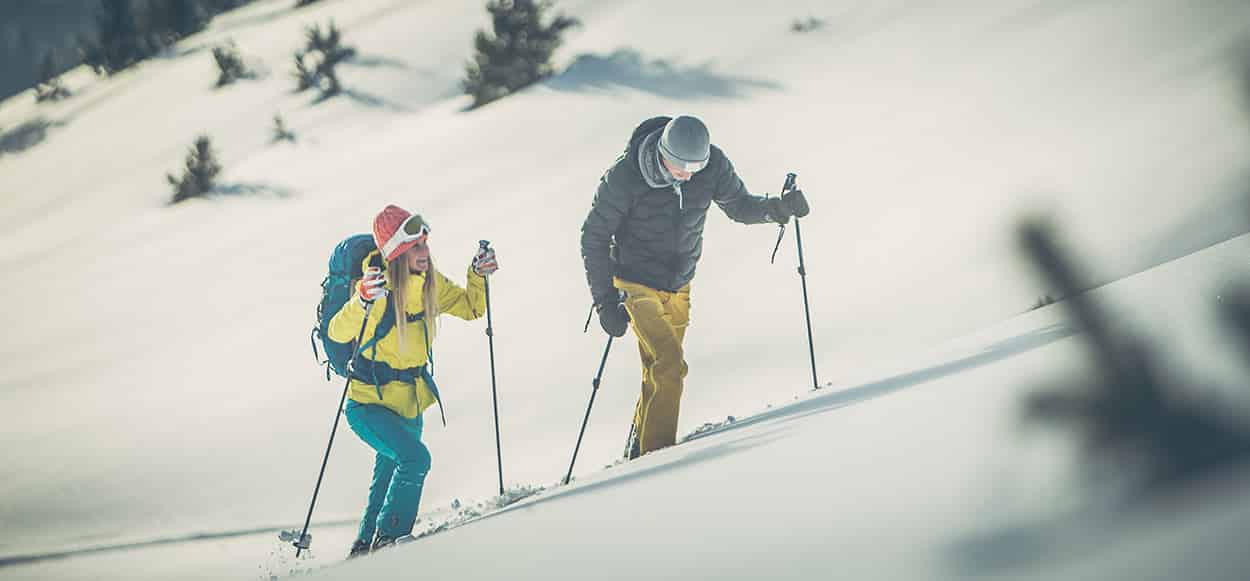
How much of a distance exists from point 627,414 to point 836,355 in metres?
1.35

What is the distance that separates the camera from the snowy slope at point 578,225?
5.26 meters

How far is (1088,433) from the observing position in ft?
4.06

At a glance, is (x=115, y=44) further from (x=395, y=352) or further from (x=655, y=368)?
(x=655, y=368)

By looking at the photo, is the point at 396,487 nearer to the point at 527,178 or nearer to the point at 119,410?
the point at 119,410

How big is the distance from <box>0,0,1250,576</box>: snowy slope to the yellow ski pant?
0.79m

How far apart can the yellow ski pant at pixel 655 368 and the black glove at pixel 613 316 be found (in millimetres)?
37

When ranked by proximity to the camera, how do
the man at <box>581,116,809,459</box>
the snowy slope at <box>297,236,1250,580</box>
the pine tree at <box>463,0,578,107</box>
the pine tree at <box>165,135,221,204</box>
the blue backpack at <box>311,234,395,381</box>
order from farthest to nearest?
1. the pine tree at <box>165,135,221,204</box>
2. the pine tree at <box>463,0,578,107</box>
3. the man at <box>581,116,809,459</box>
4. the blue backpack at <box>311,234,395,381</box>
5. the snowy slope at <box>297,236,1250,580</box>

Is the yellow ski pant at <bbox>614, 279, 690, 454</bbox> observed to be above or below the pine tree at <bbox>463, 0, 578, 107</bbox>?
below

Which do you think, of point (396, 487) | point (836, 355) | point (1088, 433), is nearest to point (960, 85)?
point (836, 355)

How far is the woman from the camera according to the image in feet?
11.4

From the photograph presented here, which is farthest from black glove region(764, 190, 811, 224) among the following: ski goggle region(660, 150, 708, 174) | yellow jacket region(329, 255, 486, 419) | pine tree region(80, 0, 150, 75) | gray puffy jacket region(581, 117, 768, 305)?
pine tree region(80, 0, 150, 75)

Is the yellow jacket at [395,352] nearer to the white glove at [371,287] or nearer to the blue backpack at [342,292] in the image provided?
the blue backpack at [342,292]

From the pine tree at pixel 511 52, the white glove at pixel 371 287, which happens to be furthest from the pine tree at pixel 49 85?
the white glove at pixel 371 287

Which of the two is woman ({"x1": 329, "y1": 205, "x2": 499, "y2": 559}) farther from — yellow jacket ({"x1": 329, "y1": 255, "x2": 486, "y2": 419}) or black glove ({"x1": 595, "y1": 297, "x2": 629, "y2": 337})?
black glove ({"x1": 595, "y1": 297, "x2": 629, "y2": 337})
